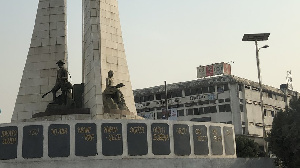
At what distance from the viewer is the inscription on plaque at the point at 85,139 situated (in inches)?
801

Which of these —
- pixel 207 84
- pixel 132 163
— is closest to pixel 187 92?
pixel 207 84

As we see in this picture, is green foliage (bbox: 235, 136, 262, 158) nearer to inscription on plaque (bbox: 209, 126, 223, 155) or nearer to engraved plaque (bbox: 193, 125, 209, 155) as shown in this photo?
inscription on plaque (bbox: 209, 126, 223, 155)

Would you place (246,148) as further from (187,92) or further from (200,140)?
(187,92)

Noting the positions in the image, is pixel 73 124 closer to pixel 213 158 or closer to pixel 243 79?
pixel 213 158

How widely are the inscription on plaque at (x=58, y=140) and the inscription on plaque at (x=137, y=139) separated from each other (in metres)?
3.39

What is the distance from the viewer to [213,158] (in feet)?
73.0

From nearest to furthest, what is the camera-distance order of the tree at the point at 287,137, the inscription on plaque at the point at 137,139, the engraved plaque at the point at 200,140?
the inscription on plaque at the point at 137,139 → the engraved plaque at the point at 200,140 → the tree at the point at 287,137

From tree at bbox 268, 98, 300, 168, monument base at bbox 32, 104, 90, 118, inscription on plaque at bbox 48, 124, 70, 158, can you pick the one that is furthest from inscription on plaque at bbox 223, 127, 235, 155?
inscription on plaque at bbox 48, 124, 70, 158

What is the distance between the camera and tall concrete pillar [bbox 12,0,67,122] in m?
26.9

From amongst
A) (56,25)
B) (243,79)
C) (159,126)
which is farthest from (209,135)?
(243,79)

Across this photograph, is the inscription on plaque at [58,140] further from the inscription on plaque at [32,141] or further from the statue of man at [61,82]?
the statue of man at [61,82]

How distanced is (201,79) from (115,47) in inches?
1922

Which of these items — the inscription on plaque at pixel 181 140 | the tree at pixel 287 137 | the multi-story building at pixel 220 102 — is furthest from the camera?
the multi-story building at pixel 220 102

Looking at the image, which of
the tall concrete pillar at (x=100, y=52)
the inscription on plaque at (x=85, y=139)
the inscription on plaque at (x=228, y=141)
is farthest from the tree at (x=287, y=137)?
the inscription on plaque at (x=85, y=139)
